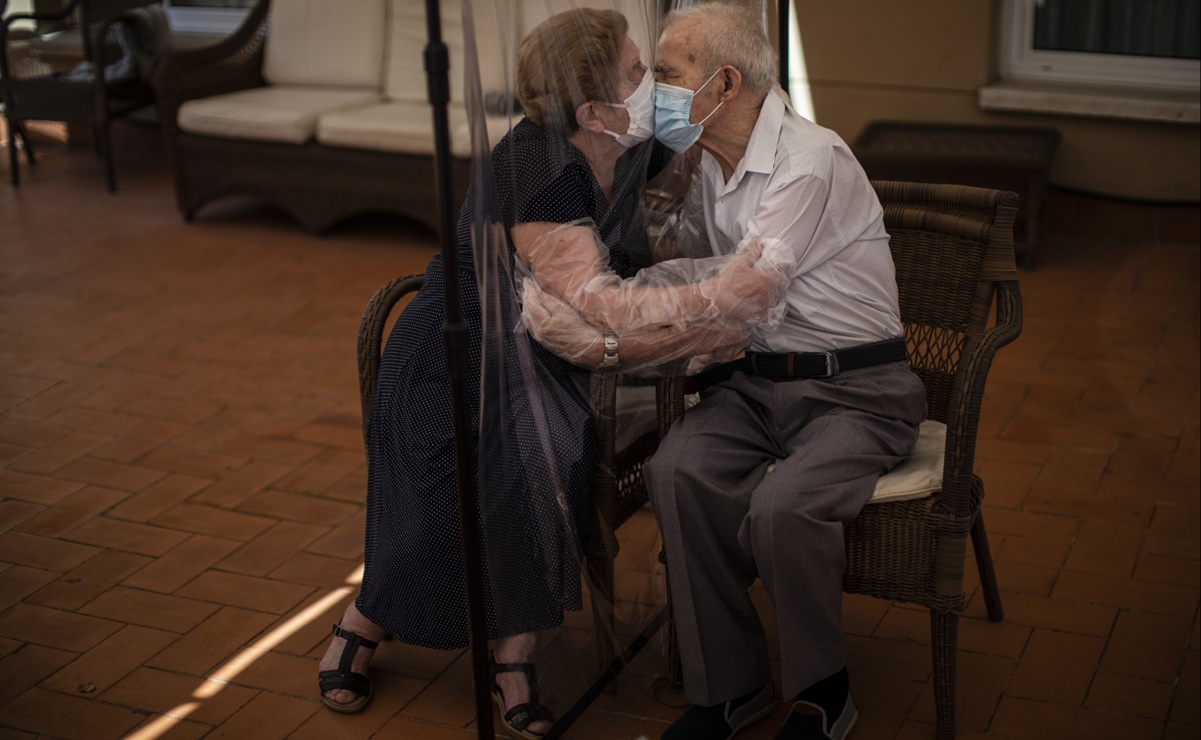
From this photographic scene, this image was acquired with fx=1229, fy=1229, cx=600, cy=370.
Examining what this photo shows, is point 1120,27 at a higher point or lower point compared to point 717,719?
higher

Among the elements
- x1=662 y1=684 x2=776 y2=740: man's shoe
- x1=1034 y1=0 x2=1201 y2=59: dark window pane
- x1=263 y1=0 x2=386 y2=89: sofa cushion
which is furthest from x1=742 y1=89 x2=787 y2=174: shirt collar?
x1=263 y1=0 x2=386 y2=89: sofa cushion

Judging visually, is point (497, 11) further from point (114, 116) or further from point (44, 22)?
point (44, 22)

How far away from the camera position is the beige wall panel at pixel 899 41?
15.8ft

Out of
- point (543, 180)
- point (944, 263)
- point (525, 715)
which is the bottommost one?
point (525, 715)

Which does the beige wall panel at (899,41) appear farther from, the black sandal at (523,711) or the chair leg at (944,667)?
the black sandal at (523,711)

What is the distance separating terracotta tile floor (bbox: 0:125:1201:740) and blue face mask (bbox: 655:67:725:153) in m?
0.73

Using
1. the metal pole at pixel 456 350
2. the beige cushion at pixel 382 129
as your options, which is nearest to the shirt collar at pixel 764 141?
the metal pole at pixel 456 350

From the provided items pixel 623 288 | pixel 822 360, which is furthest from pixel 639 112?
pixel 822 360

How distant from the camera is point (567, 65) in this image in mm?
1947

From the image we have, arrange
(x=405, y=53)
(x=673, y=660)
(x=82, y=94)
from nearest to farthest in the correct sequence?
(x=673, y=660) < (x=405, y=53) < (x=82, y=94)

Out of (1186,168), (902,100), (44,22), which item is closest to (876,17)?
(902,100)

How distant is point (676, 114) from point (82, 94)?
4573mm

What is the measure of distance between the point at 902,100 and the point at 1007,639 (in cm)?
307

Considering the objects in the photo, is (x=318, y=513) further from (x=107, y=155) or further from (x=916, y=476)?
(x=107, y=155)
